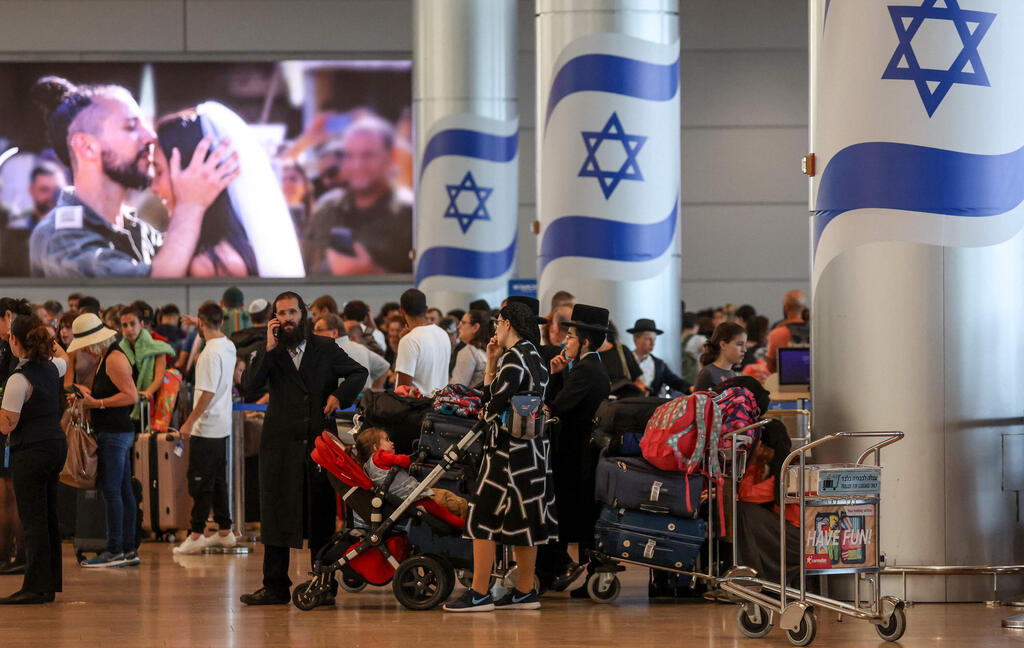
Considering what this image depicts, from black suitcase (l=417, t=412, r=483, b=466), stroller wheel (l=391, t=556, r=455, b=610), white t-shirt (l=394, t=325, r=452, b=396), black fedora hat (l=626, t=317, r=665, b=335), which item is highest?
black fedora hat (l=626, t=317, r=665, b=335)

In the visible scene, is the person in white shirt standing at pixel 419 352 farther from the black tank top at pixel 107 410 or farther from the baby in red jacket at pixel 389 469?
the baby in red jacket at pixel 389 469

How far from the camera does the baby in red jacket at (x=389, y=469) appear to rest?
7.94 metres

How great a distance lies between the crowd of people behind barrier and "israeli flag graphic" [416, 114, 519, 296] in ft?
20.7

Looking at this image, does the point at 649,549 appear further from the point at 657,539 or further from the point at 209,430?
the point at 209,430

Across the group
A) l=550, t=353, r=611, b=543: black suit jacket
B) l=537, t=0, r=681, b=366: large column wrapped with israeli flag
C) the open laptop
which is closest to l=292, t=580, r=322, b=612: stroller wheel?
l=550, t=353, r=611, b=543: black suit jacket

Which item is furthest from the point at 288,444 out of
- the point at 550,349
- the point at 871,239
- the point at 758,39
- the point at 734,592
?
the point at 758,39

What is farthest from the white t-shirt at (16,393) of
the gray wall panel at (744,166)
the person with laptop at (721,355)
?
the gray wall panel at (744,166)

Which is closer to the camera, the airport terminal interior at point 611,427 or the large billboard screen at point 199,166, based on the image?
the airport terminal interior at point 611,427

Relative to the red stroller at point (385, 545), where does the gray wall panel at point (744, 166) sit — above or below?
above

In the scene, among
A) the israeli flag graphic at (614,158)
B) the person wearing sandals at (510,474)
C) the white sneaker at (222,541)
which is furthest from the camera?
the israeli flag graphic at (614,158)

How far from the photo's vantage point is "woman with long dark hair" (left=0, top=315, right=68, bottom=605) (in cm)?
816

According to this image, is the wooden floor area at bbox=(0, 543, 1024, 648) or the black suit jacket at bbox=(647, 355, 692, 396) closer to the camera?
the wooden floor area at bbox=(0, 543, 1024, 648)

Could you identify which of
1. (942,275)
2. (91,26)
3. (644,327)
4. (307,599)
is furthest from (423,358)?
(91,26)

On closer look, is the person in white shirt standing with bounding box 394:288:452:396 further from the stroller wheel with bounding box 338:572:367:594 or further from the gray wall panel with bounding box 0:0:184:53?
the gray wall panel with bounding box 0:0:184:53
